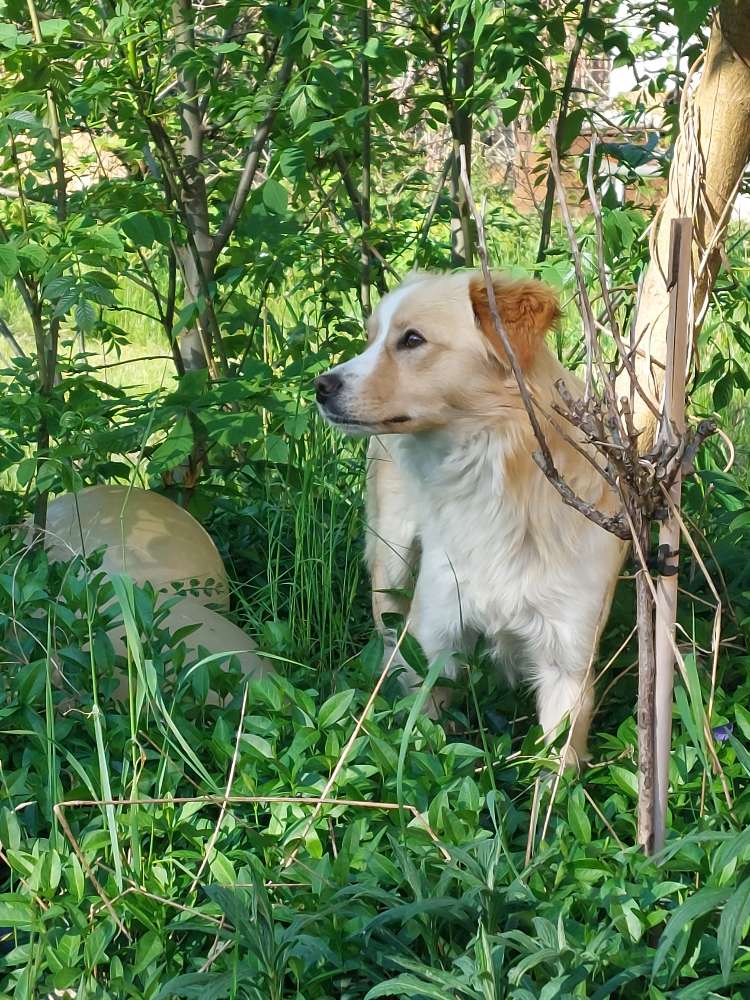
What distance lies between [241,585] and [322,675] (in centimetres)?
67

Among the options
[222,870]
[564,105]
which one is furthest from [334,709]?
[564,105]

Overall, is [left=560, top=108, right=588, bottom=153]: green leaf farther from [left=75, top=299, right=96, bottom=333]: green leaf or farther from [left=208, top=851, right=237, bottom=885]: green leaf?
[left=208, top=851, right=237, bottom=885]: green leaf

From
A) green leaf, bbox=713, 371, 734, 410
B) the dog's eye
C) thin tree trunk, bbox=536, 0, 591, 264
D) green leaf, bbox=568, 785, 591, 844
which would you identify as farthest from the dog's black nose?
green leaf, bbox=713, 371, 734, 410

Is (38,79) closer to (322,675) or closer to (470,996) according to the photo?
(322,675)

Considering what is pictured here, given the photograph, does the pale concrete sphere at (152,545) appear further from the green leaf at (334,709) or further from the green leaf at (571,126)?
the green leaf at (571,126)

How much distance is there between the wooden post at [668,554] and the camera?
181cm

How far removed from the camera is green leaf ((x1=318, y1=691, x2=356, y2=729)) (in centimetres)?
238

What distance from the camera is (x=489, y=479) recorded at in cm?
280

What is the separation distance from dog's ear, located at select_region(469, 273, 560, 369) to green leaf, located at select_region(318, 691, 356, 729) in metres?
0.84

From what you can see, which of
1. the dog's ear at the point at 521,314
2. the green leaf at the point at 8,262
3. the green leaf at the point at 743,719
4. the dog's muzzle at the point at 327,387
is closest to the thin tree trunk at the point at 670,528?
the green leaf at the point at 743,719

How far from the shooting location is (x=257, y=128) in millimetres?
3881

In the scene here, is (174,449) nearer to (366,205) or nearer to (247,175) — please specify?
(247,175)

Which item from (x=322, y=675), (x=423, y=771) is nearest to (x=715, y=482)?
(x=322, y=675)

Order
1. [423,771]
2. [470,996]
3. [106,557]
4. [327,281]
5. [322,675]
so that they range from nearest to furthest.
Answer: [470,996]
[423,771]
[322,675]
[106,557]
[327,281]
